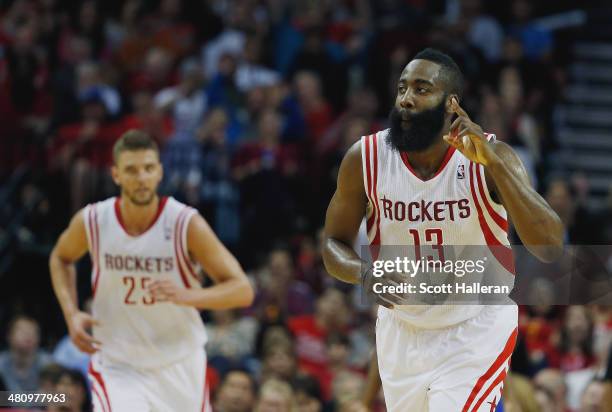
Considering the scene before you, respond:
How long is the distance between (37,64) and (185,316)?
7033mm

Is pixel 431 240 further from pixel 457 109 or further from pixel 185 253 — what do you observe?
pixel 185 253

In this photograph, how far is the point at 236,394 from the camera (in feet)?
31.2

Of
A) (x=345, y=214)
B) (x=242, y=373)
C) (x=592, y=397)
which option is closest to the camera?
(x=345, y=214)

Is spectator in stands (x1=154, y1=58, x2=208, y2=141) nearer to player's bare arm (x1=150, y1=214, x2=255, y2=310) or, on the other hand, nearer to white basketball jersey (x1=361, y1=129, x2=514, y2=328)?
player's bare arm (x1=150, y1=214, x2=255, y2=310)

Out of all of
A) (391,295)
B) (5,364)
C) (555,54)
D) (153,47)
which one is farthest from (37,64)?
(391,295)

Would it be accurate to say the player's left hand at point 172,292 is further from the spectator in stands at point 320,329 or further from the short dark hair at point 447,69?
the spectator in stands at point 320,329

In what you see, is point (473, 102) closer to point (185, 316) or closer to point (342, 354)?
point (342, 354)

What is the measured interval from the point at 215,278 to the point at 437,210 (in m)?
1.91

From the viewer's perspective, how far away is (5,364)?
9.98m

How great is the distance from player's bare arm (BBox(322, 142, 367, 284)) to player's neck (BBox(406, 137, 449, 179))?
30 centimetres

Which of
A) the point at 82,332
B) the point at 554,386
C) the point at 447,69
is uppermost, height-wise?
the point at 447,69

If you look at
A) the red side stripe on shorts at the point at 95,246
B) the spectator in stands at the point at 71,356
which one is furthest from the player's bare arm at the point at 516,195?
the spectator in stands at the point at 71,356

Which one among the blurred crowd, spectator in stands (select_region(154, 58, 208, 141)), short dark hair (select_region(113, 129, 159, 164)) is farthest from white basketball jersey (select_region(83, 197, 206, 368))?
spectator in stands (select_region(154, 58, 208, 141))

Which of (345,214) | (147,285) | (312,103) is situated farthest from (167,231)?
(312,103)
